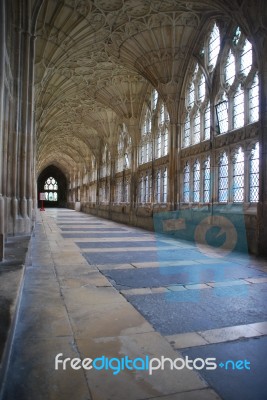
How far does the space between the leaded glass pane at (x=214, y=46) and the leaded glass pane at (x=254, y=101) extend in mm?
2550

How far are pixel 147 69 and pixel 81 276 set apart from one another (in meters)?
10.8

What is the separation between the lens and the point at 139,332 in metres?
2.59

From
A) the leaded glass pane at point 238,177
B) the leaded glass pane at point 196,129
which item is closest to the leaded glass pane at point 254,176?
the leaded glass pane at point 238,177

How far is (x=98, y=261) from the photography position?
589 cm

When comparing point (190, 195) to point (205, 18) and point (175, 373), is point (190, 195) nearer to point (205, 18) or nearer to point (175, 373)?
point (205, 18)

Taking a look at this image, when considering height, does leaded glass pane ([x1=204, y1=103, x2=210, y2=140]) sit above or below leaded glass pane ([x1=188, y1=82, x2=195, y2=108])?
below

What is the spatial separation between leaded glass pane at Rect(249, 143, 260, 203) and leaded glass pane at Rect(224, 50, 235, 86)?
2.59 meters

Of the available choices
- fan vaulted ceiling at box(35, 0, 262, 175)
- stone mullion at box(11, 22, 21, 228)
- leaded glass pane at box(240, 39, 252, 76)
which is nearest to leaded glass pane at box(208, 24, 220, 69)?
fan vaulted ceiling at box(35, 0, 262, 175)

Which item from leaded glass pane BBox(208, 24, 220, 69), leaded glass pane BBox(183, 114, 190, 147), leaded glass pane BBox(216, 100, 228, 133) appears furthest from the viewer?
leaded glass pane BBox(183, 114, 190, 147)

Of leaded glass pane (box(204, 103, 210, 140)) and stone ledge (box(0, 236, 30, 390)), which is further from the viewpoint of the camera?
leaded glass pane (box(204, 103, 210, 140))

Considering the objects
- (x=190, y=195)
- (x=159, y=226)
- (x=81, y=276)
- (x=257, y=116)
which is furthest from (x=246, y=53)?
(x=81, y=276)

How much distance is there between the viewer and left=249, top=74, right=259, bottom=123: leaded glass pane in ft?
27.6

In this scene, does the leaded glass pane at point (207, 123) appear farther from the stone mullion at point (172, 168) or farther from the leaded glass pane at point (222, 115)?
the stone mullion at point (172, 168)

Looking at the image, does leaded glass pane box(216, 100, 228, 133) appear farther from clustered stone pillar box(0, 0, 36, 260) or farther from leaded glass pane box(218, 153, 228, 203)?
clustered stone pillar box(0, 0, 36, 260)
